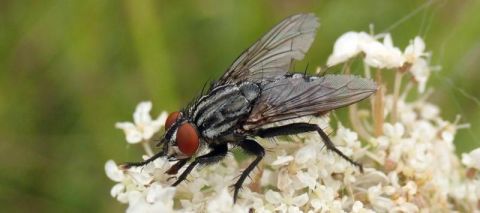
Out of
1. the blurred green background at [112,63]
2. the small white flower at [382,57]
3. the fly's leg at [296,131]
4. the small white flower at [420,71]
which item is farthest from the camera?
the blurred green background at [112,63]

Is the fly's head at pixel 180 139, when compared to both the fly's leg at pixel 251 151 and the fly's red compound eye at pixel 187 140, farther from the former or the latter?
the fly's leg at pixel 251 151

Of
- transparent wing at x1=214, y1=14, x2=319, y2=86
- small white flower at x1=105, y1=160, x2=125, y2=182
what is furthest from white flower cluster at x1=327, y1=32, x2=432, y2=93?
small white flower at x1=105, y1=160, x2=125, y2=182

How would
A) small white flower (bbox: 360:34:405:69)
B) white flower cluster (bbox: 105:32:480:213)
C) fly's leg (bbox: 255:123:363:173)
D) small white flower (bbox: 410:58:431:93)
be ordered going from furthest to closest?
small white flower (bbox: 410:58:431:93), small white flower (bbox: 360:34:405:69), fly's leg (bbox: 255:123:363:173), white flower cluster (bbox: 105:32:480:213)

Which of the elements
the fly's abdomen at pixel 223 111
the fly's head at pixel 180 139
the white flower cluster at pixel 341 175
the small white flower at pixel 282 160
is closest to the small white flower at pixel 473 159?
the white flower cluster at pixel 341 175

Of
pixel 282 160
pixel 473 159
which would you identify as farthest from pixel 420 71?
pixel 282 160

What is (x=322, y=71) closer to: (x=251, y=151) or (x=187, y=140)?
(x=251, y=151)

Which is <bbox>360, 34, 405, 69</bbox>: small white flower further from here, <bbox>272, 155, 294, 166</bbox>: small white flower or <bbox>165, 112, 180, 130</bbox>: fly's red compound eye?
<bbox>165, 112, 180, 130</bbox>: fly's red compound eye
